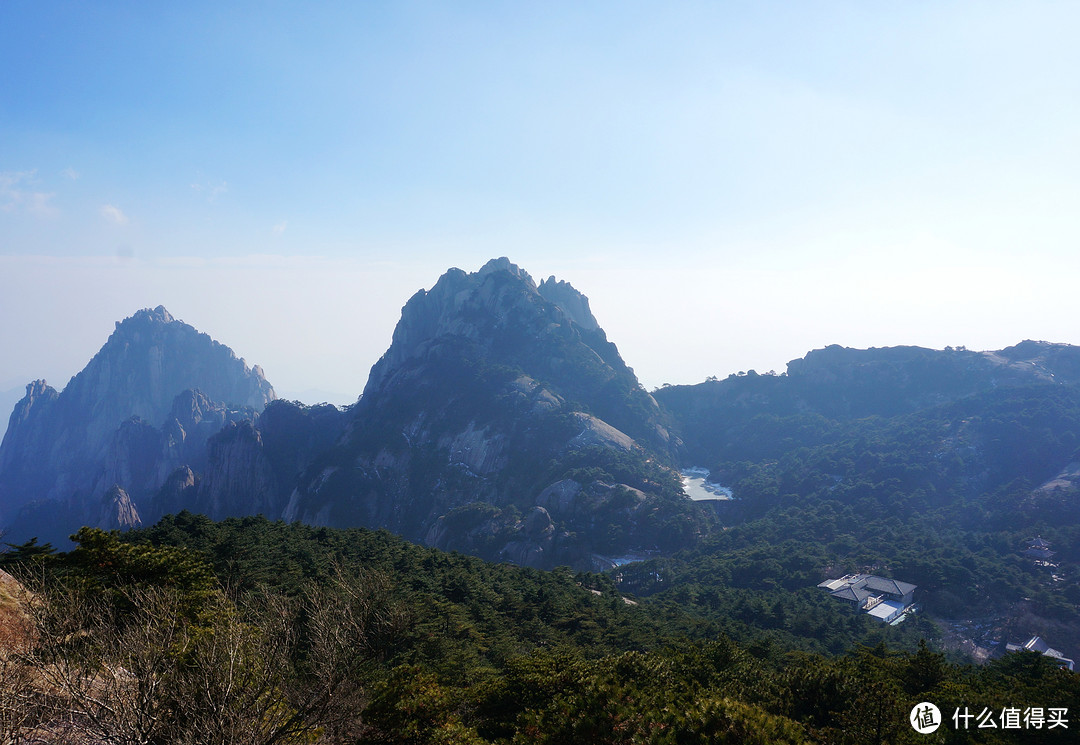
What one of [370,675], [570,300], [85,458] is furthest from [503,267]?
[85,458]

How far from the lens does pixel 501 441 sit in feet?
392

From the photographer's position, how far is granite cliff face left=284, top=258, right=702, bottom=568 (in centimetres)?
9406

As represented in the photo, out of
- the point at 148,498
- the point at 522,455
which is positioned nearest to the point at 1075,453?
the point at 522,455

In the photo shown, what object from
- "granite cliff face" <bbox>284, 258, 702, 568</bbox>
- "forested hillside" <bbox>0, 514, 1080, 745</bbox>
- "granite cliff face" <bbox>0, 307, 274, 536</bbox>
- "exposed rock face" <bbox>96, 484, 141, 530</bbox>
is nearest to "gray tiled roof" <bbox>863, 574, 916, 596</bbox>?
"granite cliff face" <bbox>284, 258, 702, 568</bbox>

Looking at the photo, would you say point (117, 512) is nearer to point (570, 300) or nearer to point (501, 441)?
point (501, 441)

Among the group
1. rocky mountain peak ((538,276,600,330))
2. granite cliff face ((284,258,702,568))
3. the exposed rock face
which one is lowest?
the exposed rock face

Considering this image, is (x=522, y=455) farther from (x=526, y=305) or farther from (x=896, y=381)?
(x=896, y=381)

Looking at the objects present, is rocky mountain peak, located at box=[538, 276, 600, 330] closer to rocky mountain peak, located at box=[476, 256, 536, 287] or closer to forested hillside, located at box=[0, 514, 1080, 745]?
rocky mountain peak, located at box=[476, 256, 536, 287]

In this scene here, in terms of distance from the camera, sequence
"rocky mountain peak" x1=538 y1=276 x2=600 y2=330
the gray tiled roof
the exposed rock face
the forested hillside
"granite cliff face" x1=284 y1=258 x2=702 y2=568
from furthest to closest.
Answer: "rocky mountain peak" x1=538 y1=276 x2=600 y2=330
the exposed rock face
"granite cliff face" x1=284 y1=258 x2=702 y2=568
the gray tiled roof
the forested hillside

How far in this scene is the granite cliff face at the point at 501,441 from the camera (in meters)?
Result: 94.1

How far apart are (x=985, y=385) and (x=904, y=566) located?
8334 centimetres

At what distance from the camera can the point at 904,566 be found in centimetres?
7012

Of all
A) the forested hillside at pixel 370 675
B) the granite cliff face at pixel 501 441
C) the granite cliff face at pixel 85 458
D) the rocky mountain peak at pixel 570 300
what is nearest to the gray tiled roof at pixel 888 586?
the granite cliff face at pixel 501 441

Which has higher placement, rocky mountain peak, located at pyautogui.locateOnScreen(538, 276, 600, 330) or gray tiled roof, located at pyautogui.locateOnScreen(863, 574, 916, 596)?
rocky mountain peak, located at pyautogui.locateOnScreen(538, 276, 600, 330)
